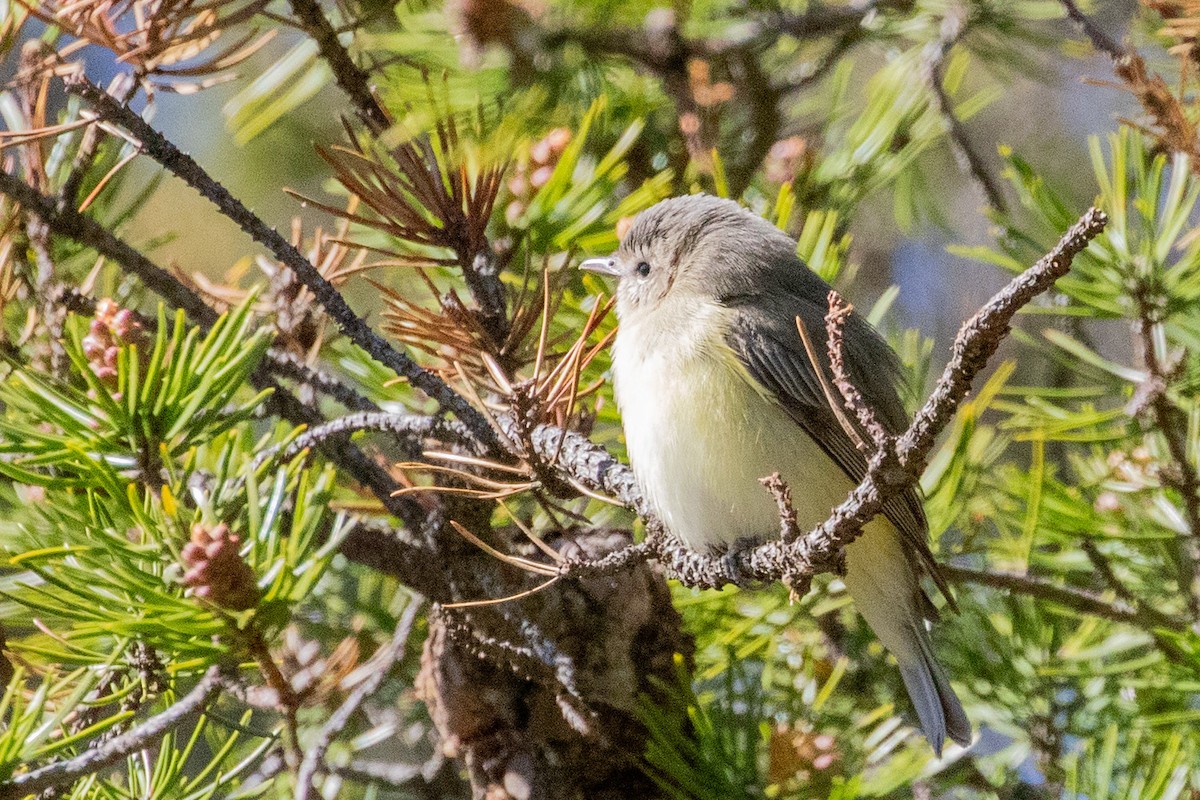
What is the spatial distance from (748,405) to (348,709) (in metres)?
0.85

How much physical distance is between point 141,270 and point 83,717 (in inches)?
29.1

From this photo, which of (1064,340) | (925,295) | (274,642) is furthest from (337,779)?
(925,295)

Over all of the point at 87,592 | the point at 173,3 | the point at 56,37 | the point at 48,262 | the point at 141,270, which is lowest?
the point at 87,592

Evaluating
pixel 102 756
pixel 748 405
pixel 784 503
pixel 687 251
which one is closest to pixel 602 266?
pixel 687 251

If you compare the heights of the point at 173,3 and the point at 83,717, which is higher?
the point at 173,3

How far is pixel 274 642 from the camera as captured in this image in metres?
1.58

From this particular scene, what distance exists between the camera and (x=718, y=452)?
6.84 ft

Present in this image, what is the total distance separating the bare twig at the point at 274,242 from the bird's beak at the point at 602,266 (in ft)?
2.06

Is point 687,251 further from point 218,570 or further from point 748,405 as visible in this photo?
point 218,570

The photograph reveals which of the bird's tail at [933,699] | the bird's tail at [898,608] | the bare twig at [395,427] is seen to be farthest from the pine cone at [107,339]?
the bird's tail at [933,699]

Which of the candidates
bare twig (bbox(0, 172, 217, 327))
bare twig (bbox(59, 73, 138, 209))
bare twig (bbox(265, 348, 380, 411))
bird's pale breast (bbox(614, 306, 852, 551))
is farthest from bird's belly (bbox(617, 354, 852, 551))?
bare twig (bbox(59, 73, 138, 209))

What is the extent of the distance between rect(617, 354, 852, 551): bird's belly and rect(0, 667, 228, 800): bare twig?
0.85 metres

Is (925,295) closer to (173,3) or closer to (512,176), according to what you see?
(512,176)

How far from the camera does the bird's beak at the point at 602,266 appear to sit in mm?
2408
